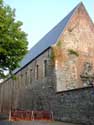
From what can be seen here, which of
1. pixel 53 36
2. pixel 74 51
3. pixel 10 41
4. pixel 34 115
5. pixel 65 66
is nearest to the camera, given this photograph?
pixel 10 41

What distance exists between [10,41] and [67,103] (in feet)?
24.1

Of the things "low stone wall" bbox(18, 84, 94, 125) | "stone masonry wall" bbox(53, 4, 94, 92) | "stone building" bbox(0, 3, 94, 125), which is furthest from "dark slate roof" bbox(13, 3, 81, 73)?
"low stone wall" bbox(18, 84, 94, 125)

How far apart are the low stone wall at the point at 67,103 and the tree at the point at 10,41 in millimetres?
5425

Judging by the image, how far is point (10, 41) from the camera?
2303 cm

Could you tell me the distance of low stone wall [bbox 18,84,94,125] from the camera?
20359 millimetres

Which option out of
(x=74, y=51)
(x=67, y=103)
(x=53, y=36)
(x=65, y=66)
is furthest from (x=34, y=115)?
(x=53, y=36)

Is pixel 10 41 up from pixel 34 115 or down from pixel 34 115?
up

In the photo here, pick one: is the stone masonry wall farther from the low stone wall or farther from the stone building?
the low stone wall

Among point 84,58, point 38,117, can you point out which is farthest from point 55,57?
point 38,117

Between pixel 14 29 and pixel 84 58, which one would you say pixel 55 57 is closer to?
pixel 84 58

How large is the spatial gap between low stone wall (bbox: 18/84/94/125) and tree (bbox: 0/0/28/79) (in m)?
5.42

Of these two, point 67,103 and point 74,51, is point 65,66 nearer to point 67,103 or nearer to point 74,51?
point 74,51

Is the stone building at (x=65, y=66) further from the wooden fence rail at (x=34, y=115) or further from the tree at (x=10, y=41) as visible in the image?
the tree at (x=10, y=41)

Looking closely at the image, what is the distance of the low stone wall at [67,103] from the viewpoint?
2036 centimetres
